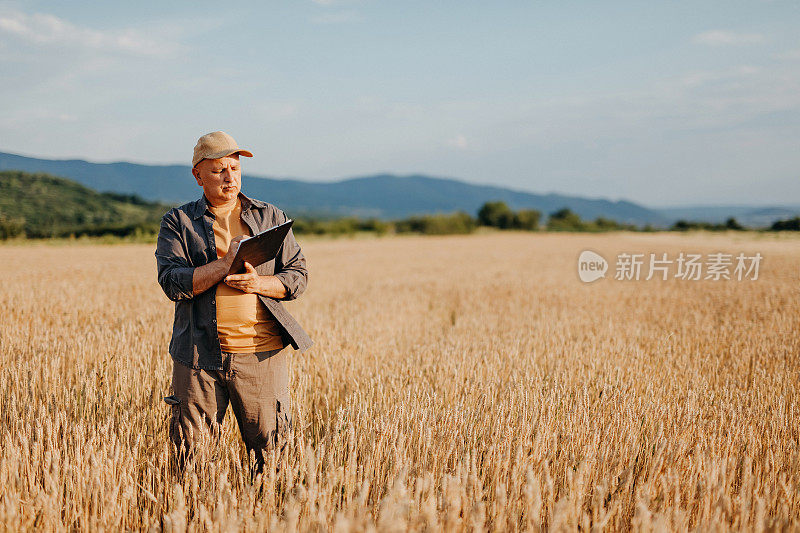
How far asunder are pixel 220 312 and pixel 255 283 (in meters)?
0.31

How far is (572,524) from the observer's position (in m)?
2.03

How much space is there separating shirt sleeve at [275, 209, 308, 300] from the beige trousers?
A: 1.33 feet

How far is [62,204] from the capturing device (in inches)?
2719

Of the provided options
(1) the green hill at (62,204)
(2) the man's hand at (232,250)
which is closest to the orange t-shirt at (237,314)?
(2) the man's hand at (232,250)

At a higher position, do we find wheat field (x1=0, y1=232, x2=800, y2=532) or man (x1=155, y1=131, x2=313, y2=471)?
man (x1=155, y1=131, x2=313, y2=471)

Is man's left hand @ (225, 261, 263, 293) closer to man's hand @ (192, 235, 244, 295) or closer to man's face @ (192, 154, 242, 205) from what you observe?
man's hand @ (192, 235, 244, 295)

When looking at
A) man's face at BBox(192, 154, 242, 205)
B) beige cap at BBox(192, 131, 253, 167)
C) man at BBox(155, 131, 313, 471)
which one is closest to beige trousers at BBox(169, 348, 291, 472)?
man at BBox(155, 131, 313, 471)

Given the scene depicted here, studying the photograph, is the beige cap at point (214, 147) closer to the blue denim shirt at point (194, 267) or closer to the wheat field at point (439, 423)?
the blue denim shirt at point (194, 267)

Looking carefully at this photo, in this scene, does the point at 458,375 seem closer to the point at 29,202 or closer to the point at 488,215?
the point at 29,202

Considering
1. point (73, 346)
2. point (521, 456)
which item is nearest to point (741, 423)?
point (521, 456)

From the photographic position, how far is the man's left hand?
2584 mm

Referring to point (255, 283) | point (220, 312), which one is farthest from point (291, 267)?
point (220, 312)

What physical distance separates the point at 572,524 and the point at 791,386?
12.0 feet

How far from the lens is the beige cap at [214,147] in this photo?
8.53 feet
